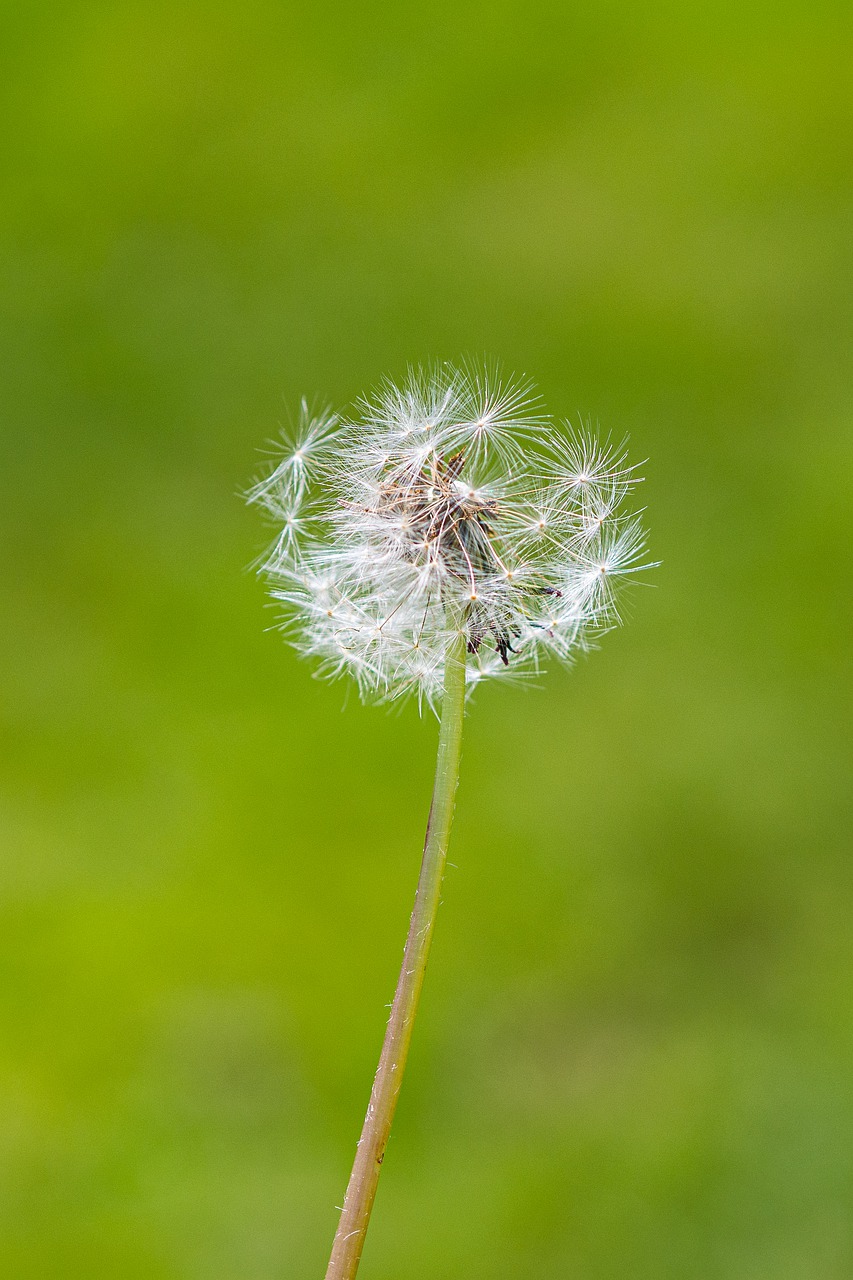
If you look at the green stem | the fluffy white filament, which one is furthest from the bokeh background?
the green stem

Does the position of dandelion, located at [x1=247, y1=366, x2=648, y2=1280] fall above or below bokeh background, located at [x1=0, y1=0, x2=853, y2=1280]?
below

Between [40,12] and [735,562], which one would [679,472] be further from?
[40,12]

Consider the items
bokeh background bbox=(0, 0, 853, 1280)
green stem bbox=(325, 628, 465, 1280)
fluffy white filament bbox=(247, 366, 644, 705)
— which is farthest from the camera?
bokeh background bbox=(0, 0, 853, 1280)

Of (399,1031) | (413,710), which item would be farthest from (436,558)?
(413,710)

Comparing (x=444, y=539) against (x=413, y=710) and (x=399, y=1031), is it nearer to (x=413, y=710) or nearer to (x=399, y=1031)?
(x=399, y=1031)

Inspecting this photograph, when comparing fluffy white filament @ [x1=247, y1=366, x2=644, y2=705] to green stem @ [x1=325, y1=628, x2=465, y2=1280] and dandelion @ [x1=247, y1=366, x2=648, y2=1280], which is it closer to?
dandelion @ [x1=247, y1=366, x2=648, y2=1280]

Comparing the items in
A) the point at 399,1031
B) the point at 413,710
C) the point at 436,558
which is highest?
the point at 413,710

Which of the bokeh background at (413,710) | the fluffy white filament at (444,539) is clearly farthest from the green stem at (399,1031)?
the bokeh background at (413,710)
